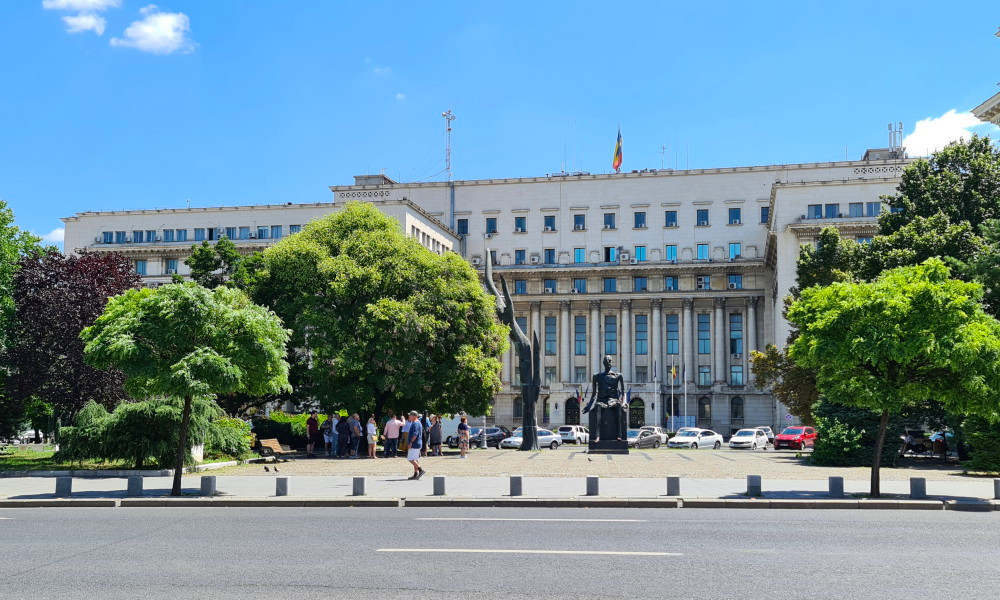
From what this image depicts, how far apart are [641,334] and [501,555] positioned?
84.6 meters

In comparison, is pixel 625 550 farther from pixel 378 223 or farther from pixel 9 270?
pixel 9 270

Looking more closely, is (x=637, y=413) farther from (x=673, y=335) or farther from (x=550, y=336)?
(x=550, y=336)

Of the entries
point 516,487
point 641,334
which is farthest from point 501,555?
point 641,334

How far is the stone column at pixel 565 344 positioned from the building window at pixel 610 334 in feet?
12.1

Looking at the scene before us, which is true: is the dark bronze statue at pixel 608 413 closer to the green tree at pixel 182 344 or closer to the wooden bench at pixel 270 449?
the wooden bench at pixel 270 449

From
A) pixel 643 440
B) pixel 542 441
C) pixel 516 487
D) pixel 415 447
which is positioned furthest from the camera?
pixel 643 440

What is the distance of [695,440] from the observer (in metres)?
54.6

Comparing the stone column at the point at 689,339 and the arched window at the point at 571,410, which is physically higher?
the stone column at the point at 689,339

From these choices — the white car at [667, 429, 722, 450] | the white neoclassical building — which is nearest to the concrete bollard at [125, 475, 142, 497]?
the white car at [667, 429, 722, 450]

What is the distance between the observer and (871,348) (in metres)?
19.5

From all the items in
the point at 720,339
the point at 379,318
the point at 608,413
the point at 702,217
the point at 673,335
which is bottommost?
the point at 608,413

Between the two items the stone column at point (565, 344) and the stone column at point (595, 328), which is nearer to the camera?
the stone column at point (595, 328)

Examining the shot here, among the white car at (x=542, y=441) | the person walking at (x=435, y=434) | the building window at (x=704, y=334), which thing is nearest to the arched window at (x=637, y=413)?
the building window at (x=704, y=334)

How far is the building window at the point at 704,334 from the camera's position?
307 feet
